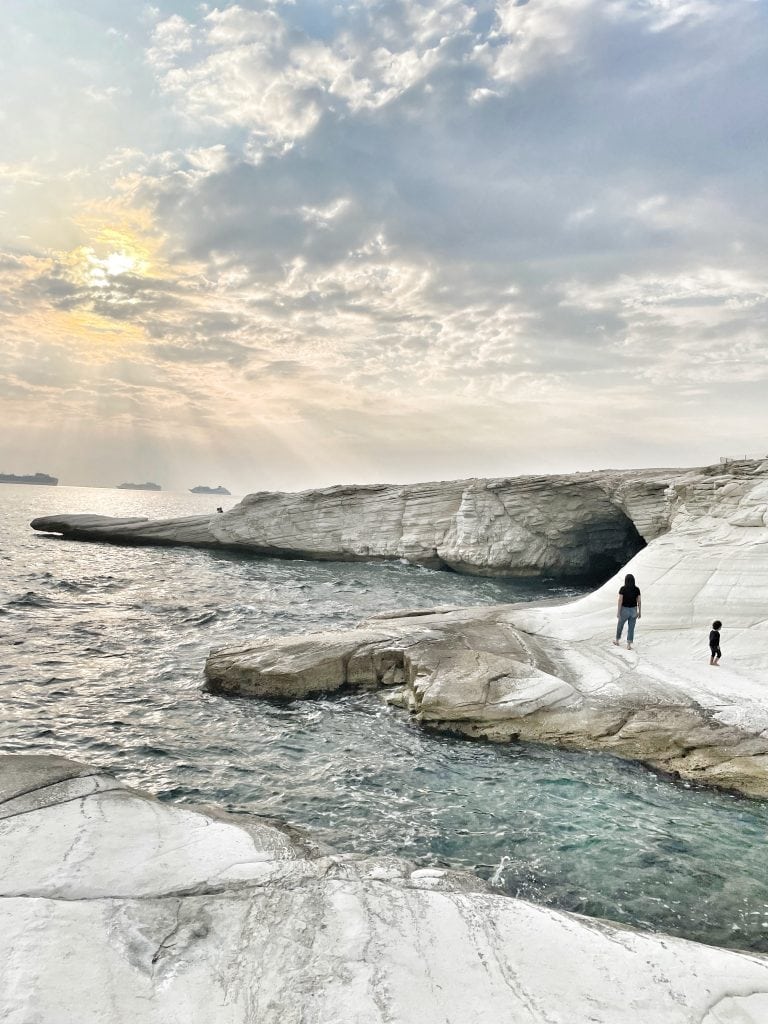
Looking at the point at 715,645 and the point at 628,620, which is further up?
the point at 628,620

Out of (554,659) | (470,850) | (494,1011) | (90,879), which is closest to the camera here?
(494,1011)

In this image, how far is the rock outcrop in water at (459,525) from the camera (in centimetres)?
3288

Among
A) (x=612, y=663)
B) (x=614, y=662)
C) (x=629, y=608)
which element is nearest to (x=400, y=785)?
(x=612, y=663)

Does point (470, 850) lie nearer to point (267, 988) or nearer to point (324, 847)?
point (324, 847)

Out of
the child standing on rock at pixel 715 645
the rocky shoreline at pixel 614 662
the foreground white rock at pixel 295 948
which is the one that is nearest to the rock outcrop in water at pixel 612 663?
the rocky shoreline at pixel 614 662

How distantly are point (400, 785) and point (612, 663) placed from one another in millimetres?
6285

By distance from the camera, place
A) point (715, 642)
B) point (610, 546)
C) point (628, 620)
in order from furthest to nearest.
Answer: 1. point (610, 546)
2. point (628, 620)
3. point (715, 642)

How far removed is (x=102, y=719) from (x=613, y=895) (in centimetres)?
955

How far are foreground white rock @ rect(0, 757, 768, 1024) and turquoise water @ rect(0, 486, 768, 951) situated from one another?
1.83 meters

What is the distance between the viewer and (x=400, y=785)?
8.98 meters

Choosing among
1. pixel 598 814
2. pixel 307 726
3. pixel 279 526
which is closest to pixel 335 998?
pixel 598 814

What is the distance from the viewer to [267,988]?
3945mm

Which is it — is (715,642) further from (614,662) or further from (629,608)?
(614,662)

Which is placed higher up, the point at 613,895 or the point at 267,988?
the point at 267,988
